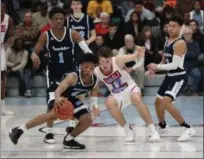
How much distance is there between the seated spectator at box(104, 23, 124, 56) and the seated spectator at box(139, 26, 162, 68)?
53 centimetres

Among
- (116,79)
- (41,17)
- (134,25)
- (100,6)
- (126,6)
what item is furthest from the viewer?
(126,6)

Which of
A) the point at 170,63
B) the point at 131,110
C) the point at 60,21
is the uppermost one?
the point at 60,21

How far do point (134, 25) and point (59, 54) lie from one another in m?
5.04

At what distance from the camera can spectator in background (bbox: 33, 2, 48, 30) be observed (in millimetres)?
10664

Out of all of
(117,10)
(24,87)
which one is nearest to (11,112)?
(24,87)

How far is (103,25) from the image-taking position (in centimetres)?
1034

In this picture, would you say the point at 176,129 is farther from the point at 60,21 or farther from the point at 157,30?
the point at 157,30

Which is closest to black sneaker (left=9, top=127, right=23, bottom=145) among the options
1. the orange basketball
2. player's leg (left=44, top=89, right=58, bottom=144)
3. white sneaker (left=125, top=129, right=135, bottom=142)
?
player's leg (left=44, top=89, right=58, bottom=144)

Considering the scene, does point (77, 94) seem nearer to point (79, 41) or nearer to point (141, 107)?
point (79, 41)

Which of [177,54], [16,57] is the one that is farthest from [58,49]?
[16,57]

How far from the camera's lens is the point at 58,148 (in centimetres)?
584

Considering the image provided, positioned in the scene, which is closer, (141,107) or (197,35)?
(141,107)

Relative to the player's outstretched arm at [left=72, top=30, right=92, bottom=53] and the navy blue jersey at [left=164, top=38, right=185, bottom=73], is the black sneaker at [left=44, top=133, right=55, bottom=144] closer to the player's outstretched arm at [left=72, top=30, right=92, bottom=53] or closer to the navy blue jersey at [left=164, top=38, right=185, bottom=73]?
the player's outstretched arm at [left=72, top=30, right=92, bottom=53]

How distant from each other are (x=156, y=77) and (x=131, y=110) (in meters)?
1.11
